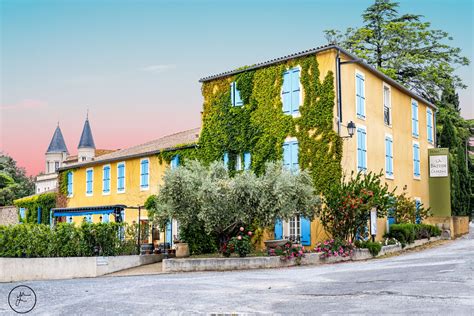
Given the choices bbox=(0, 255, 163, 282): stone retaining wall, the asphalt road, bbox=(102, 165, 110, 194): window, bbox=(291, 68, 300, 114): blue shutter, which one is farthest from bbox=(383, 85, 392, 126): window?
bbox=(102, 165, 110, 194): window

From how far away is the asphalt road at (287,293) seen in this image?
1107 cm

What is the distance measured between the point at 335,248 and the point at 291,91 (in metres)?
7.22

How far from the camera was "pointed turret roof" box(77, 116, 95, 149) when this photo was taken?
351 ft

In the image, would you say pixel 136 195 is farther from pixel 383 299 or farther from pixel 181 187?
pixel 383 299

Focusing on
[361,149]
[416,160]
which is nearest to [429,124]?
[416,160]

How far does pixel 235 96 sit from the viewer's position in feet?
88.6

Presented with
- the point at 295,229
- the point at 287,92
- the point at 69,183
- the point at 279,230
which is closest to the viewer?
the point at 295,229

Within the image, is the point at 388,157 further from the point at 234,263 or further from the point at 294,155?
the point at 234,263

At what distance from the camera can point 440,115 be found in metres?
38.8

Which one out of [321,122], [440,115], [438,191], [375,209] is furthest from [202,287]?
[440,115]

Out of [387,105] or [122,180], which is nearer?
[387,105]

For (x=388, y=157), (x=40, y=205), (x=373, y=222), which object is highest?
(x=388, y=157)

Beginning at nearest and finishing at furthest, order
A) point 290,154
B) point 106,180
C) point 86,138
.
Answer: point 290,154, point 106,180, point 86,138

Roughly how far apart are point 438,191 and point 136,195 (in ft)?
53.9
